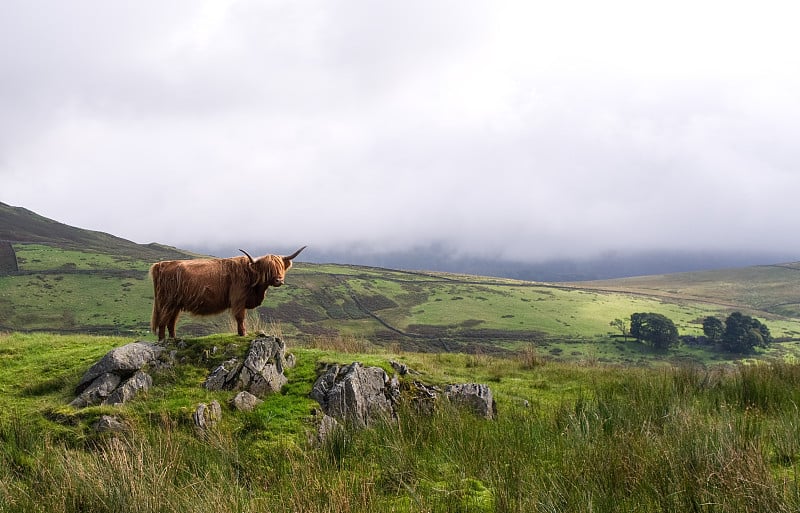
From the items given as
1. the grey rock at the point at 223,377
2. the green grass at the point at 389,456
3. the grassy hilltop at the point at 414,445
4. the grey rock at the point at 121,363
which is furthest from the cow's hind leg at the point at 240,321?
the grey rock at the point at 121,363

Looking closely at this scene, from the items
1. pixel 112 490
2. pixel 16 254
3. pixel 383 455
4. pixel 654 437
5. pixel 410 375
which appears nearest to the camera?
pixel 112 490

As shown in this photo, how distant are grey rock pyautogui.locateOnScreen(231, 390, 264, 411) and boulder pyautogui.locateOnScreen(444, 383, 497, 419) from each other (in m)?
2.77

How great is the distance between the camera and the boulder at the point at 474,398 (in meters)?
6.36

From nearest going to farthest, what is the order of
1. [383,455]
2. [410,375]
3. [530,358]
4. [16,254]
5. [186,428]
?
[383,455]
[186,428]
[410,375]
[530,358]
[16,254]

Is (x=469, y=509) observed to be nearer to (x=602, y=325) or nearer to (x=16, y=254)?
(x=602, y=325)

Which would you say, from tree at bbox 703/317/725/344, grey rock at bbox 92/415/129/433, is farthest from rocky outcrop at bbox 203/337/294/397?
tree at bbox 703/317/725/344

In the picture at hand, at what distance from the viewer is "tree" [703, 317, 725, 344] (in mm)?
46375

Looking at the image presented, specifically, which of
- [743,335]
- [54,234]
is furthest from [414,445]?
[54,234]

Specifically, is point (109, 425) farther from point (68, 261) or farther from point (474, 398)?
point (68, 261)

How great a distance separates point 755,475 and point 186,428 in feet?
18.6

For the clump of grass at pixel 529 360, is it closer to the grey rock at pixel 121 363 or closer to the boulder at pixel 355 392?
the boulder at pixel 355 392

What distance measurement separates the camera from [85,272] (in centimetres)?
5828

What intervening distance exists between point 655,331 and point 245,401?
162ft

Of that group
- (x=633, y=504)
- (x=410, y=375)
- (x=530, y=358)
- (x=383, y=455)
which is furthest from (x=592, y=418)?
(x=530, y=358)
